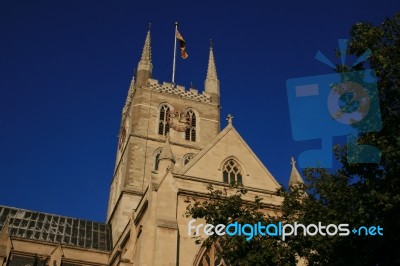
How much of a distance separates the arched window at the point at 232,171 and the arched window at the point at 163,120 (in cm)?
1486

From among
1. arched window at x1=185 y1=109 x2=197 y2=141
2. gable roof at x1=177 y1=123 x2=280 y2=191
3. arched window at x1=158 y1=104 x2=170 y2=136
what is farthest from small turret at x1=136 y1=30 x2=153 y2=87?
gable roof at x1=177 y1=123 x2=280 y2=191

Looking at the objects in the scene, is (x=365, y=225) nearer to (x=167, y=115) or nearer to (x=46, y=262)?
(x=46, y=262)

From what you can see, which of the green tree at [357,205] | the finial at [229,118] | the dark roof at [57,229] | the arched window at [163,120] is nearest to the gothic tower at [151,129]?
the arched window at [163,120]

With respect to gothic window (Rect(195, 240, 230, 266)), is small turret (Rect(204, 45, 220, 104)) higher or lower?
higher

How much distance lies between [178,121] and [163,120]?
1.43m

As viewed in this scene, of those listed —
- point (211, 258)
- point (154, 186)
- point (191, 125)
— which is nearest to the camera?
point (211, 258)

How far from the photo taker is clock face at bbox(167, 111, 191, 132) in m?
41.8

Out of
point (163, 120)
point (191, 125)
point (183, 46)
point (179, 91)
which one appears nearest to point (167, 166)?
point (163, 120)

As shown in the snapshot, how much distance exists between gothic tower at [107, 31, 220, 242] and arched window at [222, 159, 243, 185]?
1134cm

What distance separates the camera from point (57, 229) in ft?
118

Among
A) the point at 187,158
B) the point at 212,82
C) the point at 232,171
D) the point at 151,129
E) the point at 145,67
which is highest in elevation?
the point at 145,67

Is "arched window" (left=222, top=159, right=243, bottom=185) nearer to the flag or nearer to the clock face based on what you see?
the clock face

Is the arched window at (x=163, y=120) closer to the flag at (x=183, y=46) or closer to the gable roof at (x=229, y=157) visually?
the flag at (x=183, y=46)

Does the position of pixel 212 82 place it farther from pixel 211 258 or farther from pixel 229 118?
pixel 211 258
